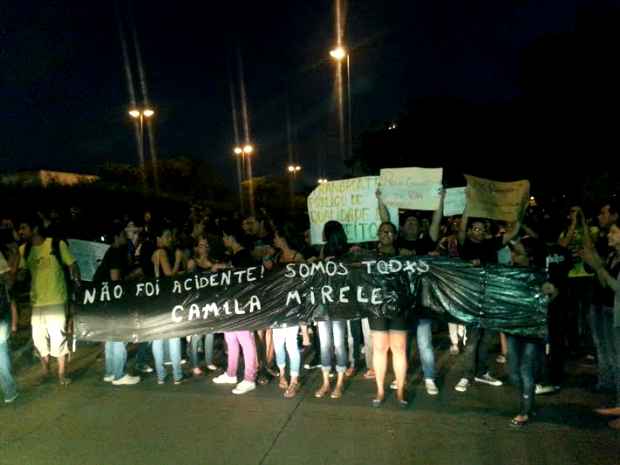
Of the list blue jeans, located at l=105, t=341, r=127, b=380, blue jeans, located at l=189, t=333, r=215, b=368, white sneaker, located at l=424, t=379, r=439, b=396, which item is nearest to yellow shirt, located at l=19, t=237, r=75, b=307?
blue jeans, located at l=105, t=341, r=127, b=380

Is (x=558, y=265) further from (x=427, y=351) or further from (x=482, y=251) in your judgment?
(x=427, y=351)

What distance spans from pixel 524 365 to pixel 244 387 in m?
2.93

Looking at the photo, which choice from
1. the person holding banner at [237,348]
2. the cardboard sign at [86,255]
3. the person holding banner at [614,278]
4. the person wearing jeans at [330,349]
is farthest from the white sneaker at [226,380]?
the person holding banner at [614,278]

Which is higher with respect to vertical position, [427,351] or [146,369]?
[427,351]

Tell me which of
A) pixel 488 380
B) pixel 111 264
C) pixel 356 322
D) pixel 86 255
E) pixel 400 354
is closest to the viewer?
pixel 400 354

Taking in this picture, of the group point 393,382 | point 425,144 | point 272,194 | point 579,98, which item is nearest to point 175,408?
point 393,382

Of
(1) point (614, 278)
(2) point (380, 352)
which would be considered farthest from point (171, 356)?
(1) point (614, 278)

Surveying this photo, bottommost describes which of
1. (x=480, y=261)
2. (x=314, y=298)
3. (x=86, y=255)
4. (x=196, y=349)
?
(x=196, y=349)

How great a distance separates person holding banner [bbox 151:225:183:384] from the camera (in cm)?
636

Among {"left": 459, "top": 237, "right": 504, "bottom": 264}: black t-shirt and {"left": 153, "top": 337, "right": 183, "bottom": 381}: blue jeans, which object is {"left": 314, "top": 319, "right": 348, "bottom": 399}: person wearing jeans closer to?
{"left": 459, "top": 237, "right": 504, "bottom": 264}: black t-shirt

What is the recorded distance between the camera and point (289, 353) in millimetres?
5973

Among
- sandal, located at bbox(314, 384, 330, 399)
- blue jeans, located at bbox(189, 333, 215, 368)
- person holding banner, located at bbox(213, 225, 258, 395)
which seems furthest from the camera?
blue jeans, located at bbox(189, 333, 215, 368)

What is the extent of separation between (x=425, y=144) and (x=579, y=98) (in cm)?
978

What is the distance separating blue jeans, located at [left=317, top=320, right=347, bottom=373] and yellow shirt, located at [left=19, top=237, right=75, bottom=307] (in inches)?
122
